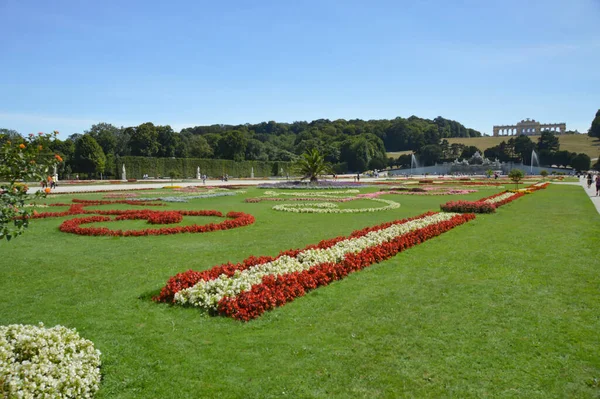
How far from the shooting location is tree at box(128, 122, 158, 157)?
2594 inches

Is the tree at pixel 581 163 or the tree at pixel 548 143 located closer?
the tree at pixel 581 163

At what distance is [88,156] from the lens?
166ft

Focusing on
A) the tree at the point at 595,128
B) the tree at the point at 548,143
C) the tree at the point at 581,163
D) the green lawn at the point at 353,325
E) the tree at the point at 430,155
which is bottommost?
the green lawn at the point at 353,325

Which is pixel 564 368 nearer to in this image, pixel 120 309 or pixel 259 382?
pixel 259 382

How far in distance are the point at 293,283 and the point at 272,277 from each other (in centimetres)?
28

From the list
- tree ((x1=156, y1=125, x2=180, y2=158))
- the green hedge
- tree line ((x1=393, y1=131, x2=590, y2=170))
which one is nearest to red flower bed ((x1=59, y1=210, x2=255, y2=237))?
the green hedge

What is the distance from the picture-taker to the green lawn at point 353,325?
3.38 m

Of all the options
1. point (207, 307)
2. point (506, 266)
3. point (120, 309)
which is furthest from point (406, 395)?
point (506, 266)

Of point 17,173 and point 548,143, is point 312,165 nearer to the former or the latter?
point 17,173

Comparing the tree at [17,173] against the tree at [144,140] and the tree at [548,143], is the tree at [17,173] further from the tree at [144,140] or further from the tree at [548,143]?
the tree at [548,143]

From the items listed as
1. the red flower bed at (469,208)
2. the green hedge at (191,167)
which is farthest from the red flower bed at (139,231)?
the green hedge at (191,167)

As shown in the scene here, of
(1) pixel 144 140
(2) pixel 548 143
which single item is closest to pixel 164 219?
(1) pixel 144 140

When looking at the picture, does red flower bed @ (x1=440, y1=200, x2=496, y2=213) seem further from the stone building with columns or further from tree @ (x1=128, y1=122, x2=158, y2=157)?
the stone building with columns

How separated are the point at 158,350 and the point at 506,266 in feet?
17.9
